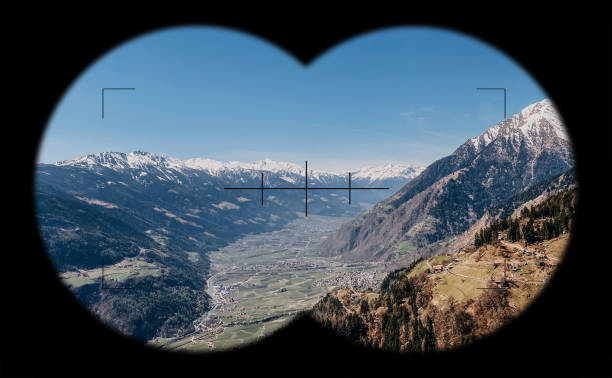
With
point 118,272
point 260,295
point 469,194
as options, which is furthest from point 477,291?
point 469,194

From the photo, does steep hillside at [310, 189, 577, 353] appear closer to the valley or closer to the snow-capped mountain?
the valley

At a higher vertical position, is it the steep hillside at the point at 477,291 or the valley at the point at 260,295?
the steep hillside at the point at 477,291

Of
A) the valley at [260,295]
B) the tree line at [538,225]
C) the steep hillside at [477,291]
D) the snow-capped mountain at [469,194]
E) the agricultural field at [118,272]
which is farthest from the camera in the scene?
the snow-capped mountain at [469,194]

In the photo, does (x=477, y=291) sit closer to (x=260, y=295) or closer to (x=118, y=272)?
(x=260, y=295)

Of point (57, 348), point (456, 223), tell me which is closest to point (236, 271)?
point (456, 223)

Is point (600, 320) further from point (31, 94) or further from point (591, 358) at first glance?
point (31, 94)

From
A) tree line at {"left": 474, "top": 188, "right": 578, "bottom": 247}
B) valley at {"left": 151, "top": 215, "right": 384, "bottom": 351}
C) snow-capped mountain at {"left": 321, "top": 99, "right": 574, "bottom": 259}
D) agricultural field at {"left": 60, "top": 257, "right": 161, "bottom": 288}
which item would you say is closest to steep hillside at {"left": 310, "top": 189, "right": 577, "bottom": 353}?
tree line at {"left": 474, "top": 188, "right": 578, "bottom": 247}

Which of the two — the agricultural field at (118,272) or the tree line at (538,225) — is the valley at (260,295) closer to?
the agricultural field at (118,272)

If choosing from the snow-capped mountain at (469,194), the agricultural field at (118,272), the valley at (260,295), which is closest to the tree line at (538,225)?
the valley at (260,295)

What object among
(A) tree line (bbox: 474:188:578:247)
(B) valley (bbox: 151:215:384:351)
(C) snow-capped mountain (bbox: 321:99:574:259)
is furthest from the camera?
(C) snow-capped mountain (bbox: 321:99:574:259)

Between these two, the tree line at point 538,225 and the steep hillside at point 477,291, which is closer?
the steep hillside at point 477,291

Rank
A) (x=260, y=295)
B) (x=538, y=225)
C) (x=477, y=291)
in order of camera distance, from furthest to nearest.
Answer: (x=260, y=295) < (x=538, y=225) < (x=477, y=291)
